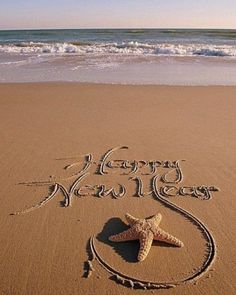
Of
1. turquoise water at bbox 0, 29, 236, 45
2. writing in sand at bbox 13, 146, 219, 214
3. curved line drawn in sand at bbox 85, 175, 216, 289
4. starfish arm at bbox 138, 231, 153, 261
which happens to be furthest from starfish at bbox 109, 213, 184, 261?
turquoise water at bbox 0, 29, 236, 45

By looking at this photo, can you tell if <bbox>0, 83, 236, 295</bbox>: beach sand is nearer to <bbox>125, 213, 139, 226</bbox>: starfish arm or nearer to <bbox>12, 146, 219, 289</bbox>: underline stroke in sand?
<bbox>12, 146, 219, 289</bbox>: underline stroke in sand

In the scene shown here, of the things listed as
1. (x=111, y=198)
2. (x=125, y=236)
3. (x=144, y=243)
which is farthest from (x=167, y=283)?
(x=111, y=198)

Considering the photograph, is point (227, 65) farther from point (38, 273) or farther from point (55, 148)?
point (38, 273)

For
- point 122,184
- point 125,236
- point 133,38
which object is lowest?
point 133,38

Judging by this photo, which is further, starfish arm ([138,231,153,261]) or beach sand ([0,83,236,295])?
starfish arm ([138,231,153,261])

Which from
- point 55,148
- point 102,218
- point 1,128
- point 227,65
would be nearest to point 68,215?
point 102,218

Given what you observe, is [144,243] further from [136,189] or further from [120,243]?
[136,189]
